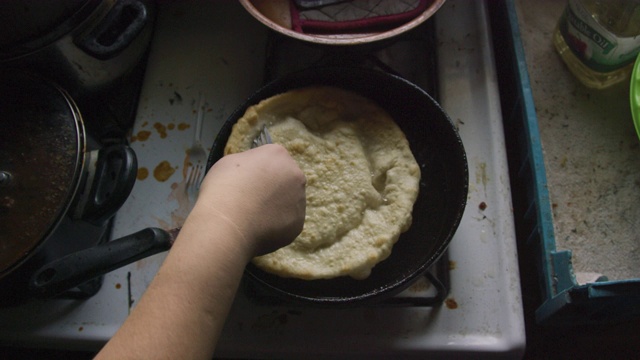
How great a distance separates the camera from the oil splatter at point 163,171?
0.98 meters

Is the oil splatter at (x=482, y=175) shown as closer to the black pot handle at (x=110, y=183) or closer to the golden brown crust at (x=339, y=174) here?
the golden brown crust at (x=339, y=174)

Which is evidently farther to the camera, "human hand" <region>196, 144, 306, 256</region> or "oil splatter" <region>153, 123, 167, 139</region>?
"oil splatter" <region>153, 123, 167, 139</region>

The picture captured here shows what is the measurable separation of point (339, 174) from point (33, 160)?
0.50 metres

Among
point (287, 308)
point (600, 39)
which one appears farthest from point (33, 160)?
point (600, 39)

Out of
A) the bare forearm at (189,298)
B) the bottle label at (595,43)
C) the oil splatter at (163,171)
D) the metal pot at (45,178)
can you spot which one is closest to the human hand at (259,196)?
the bare forearm at (189,298)

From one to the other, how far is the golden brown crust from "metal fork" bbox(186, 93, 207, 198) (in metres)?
0.19

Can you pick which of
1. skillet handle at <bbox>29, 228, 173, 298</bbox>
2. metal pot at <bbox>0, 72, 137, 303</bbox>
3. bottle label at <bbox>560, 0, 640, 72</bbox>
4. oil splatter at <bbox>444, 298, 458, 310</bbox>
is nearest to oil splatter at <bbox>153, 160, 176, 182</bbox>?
metal pot at <bbox>0, 72, 137, 303</bbox>

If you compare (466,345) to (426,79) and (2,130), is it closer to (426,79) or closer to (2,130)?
(426,79)

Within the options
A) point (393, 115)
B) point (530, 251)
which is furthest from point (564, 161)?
point (393, 115)

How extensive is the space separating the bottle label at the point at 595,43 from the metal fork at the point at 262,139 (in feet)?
2.01

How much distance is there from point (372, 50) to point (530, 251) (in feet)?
1.85

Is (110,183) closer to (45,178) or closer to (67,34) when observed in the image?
(45,178)

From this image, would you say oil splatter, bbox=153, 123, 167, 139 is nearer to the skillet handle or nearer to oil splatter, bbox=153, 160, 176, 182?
oil splatter, bbox=153, 160, 176, 182

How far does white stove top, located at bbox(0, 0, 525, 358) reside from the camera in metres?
0.84
